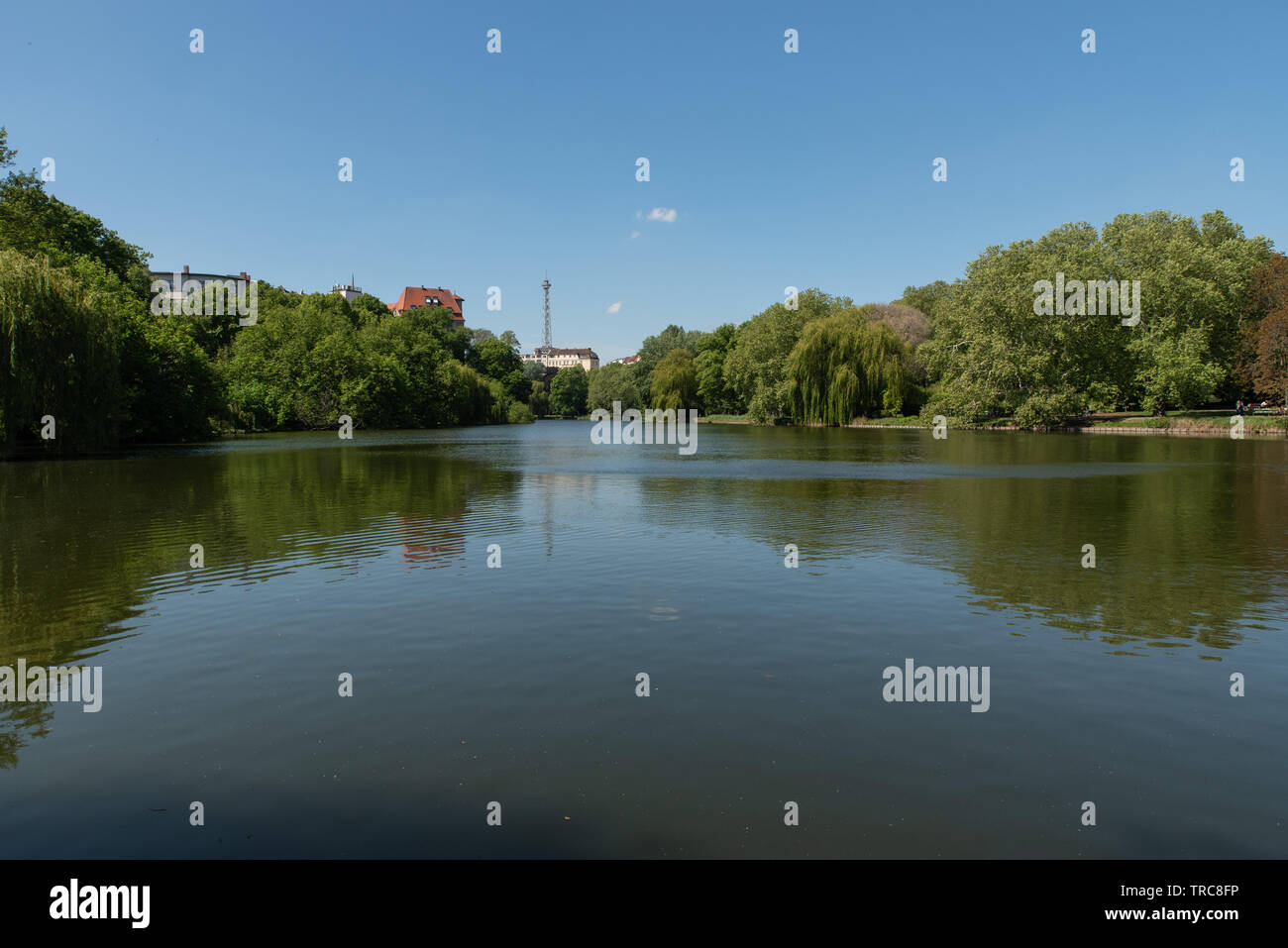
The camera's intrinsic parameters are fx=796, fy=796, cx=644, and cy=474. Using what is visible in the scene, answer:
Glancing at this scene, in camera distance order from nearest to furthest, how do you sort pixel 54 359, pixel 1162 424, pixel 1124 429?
pixel 54 359 → pixel 1162 424 → pixel 1124 429

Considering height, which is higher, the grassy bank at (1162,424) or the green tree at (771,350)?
the green tree at (771,350)

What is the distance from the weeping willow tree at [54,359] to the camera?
124ft

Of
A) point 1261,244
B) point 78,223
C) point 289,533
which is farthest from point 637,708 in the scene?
point 1261,244

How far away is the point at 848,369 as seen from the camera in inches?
3310

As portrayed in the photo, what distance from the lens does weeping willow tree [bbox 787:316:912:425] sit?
8412 centimetres

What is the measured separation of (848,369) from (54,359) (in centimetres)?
6773

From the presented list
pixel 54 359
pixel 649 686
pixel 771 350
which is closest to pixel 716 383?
pixel 771 350

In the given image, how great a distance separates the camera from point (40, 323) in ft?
128

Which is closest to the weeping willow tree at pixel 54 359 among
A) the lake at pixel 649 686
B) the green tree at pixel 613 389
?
the lake at pixel 649 686

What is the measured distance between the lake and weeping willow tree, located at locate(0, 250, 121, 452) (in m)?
22.7

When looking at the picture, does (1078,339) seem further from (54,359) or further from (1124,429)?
(54,359)

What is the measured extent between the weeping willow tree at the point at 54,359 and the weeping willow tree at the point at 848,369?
64.2 metres

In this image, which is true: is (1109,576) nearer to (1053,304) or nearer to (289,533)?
(289,533)

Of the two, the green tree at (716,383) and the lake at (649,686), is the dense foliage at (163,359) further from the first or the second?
the green tree at (716,383)
